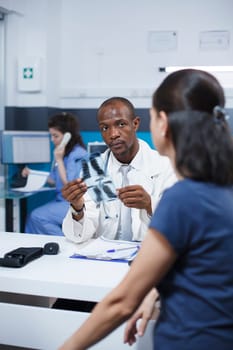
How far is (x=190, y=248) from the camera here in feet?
2.80

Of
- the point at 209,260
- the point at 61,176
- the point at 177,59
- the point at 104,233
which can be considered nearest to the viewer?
the point at 209,260

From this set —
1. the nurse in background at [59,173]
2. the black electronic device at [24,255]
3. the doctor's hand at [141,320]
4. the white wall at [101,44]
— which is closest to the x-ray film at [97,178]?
the black electronic device at [24,255]

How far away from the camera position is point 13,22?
4258 millimetres

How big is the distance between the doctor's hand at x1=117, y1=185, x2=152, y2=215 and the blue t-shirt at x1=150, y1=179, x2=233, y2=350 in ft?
2.42

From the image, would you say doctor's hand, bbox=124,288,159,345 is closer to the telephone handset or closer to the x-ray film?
the x-ray film

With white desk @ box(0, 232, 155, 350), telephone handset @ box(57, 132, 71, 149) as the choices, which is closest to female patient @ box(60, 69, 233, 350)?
white desk @ box(0, 232, 155, 350)

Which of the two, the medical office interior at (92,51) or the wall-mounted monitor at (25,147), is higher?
the medical office interior at (92,51)

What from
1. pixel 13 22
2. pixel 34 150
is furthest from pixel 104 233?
pixel 13 22

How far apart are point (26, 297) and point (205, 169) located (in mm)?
1172

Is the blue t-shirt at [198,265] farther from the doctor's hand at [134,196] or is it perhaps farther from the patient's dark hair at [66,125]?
the patient's dark hair at [66,125]

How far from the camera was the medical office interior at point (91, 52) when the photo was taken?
160 inches

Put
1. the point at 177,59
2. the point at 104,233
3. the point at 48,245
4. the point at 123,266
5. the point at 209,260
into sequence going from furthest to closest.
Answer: the point at 177,59, the point at 104,233, the point at 48,245, the point at 123,266, the point at 209,260

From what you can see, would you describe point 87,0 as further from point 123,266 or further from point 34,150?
point 123,266

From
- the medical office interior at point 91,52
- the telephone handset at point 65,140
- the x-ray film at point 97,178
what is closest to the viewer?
the x-ray film at point 97,178
